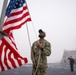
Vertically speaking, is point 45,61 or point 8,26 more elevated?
point 8,26

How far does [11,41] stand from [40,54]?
74 centimetres

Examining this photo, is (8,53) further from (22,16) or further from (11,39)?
(22,16)

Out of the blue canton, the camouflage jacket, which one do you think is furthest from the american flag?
the camouflage jacket

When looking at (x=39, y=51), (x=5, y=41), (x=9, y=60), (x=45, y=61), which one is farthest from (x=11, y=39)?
(x=45, y=61)

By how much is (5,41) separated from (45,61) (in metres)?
1.09

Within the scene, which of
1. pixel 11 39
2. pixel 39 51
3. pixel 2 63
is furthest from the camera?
pixel 39 51

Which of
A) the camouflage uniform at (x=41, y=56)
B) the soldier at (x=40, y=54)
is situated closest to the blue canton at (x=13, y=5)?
the soldier at (x=40, y=54)

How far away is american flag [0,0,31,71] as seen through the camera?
139 inches

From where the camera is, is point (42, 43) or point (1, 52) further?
point (42, 43)

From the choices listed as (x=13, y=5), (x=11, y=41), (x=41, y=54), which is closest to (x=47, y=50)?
(x=41, y=54)

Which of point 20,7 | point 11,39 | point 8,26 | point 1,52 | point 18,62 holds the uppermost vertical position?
point 20,7

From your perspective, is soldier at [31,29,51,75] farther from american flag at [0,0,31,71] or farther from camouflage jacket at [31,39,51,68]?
american flag at [0,0,31,71]

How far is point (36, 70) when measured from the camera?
3.92 m

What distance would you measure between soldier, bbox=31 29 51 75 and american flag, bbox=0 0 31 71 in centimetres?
41
